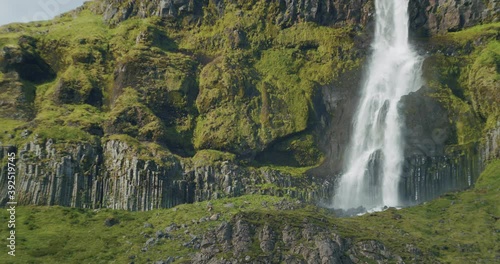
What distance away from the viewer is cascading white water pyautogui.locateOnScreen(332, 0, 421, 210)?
16100 cm

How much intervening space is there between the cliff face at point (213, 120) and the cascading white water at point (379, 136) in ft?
9.76

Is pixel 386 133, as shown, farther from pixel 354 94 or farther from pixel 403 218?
pixel 403 218

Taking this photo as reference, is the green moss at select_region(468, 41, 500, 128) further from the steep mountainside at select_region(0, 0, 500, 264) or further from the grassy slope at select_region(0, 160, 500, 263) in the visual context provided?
the grassy slope at select_region(0, 160, 500, 263)

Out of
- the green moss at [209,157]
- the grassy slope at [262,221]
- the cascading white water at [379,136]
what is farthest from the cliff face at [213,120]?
Answer: the grassy slope at [262,221]

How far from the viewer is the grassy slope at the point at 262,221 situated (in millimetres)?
121938

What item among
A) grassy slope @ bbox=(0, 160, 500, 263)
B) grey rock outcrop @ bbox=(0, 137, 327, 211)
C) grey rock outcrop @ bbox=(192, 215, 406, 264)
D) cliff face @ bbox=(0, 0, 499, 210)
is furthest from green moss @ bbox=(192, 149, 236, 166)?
grey rock outcrop @ bbox=(192, 215, 406, 264)

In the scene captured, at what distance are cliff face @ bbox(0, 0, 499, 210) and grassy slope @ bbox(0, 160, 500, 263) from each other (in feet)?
28.9

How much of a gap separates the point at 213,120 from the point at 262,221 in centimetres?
6121

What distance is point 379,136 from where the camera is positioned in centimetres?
17238

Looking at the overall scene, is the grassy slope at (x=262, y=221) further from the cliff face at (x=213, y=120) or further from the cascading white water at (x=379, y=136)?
the cascading white water at (x=379, y=136)

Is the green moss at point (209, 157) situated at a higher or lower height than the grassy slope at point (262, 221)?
higher

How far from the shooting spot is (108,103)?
185500mm

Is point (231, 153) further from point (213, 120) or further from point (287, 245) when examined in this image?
point (287, 245)

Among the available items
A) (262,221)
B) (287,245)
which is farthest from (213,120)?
(287,245)
